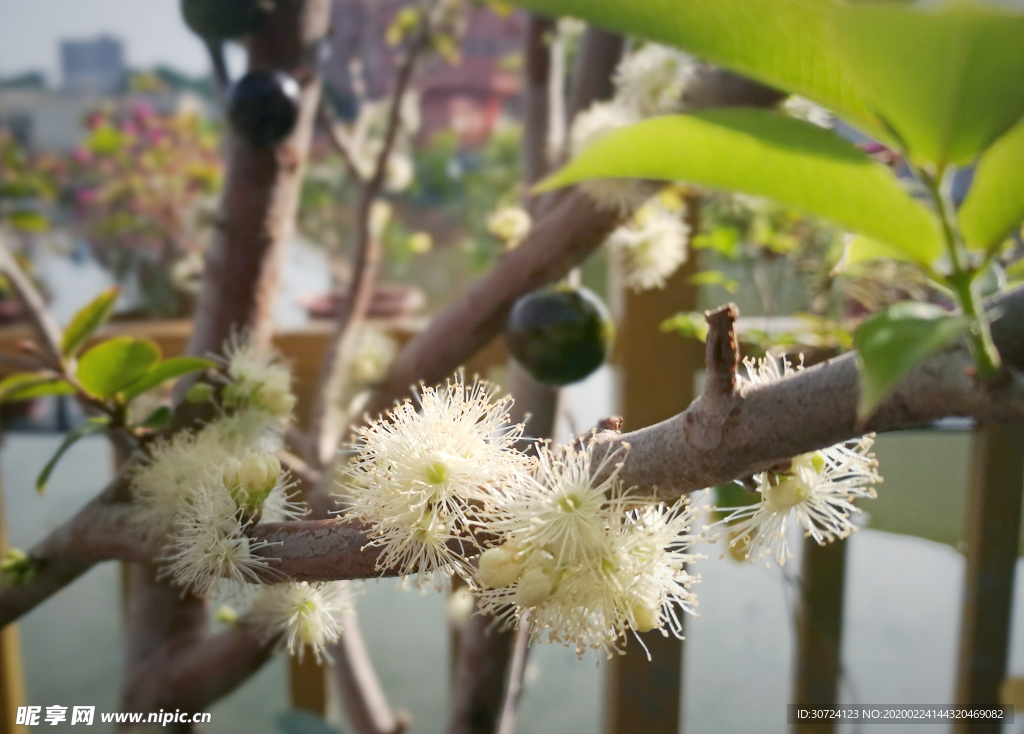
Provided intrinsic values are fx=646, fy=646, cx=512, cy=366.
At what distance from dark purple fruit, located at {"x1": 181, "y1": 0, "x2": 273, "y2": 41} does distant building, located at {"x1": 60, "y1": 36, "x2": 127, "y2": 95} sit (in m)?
0.55

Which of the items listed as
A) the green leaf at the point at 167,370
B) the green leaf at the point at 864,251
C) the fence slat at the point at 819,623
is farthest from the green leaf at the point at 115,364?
the fence slat at the point at 819,623

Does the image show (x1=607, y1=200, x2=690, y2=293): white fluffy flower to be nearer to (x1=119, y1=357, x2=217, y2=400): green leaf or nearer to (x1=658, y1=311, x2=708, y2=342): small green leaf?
(x1=658, y1=311, x2=708, y2=342): small green leaf

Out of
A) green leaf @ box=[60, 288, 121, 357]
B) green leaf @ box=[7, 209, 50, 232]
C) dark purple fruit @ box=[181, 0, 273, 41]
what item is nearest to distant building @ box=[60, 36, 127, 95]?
green leaf @ box=[7, 209, 50, 232]

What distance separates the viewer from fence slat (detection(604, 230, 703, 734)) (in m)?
0.60

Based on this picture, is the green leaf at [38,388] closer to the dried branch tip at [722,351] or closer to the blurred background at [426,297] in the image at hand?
the blurred background at [426,297]

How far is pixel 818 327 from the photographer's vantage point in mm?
564

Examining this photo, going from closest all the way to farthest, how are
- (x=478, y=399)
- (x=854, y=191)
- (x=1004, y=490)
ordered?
(x=854, y=191), (x=478, y=399), (x=1004, y=490)

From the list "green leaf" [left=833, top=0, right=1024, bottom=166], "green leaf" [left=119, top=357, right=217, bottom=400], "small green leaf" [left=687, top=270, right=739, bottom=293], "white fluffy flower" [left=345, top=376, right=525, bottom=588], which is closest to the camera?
"green leaf" [left=833, top=0, right=1024, bottom=166]

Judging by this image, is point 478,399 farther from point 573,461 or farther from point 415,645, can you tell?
point 415,645

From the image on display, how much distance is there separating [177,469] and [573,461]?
22 centimetres

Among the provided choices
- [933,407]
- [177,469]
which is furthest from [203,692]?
[933,407]

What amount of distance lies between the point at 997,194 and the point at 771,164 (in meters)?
0.06

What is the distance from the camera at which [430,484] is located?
23 cm

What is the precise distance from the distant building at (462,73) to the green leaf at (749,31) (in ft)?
3.16
